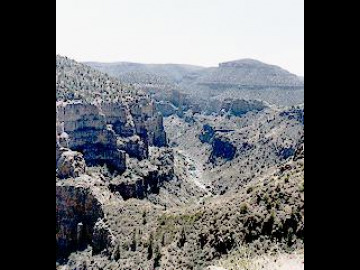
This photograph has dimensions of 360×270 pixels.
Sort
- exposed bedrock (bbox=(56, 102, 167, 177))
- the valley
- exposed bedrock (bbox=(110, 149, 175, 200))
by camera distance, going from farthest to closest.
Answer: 1. exposed bedrock (bbox=(56, 102, 167, 177))
2. exposed bedrock (bbox=(110, 149, 175, 200))
3. the valley

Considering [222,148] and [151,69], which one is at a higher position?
[151,69]

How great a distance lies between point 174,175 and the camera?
70438 mm

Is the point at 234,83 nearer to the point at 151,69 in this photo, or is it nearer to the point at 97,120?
the point at 151,69

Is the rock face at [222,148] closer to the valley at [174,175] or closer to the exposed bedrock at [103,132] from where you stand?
the valley at [174,175]

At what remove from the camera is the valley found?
2553 centimetres

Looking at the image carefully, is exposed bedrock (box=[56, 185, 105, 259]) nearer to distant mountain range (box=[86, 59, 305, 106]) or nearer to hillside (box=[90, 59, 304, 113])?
hillside (box=[90, 59, 304, 113])

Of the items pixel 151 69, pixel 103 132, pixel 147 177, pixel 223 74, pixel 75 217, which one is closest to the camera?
pixel 75 217

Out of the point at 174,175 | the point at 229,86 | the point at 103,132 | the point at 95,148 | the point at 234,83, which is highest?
the point at 234,83

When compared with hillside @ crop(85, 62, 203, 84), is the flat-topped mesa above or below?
below

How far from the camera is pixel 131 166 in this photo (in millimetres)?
61094

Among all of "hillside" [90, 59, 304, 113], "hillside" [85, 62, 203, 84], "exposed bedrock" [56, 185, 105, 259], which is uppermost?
"hillside" [85, 62, 203, 84]

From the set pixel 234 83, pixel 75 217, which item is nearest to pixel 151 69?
pixel 234 83

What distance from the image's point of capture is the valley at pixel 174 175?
25531 millimetres

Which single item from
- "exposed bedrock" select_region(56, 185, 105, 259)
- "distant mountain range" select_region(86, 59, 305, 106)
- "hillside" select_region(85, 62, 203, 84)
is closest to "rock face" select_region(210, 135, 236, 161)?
"distant mountain range" select_region(86, 59, 305, 106)
